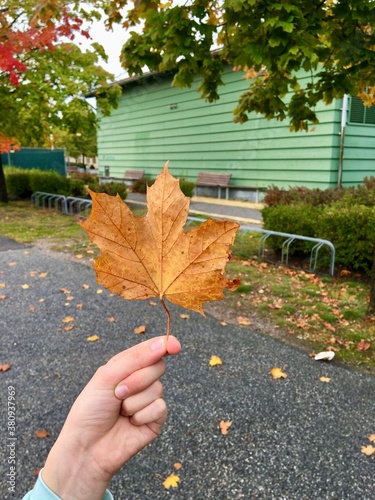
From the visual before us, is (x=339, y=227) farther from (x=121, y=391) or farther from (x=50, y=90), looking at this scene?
(x=50, y=90)

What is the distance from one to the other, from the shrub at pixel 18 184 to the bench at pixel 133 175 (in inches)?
218

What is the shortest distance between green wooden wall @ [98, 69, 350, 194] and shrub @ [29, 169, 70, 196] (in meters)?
5.36

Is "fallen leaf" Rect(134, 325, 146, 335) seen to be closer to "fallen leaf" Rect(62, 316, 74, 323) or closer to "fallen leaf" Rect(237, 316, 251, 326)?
"fallen leaf" Rect(62, 316, 74, 323)

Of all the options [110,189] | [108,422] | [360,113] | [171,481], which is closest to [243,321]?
[171,481]

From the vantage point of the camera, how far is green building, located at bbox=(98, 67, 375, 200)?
12.1 metres

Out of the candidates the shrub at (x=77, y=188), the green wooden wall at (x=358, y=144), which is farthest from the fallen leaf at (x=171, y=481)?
the shrub at (x=77, y=188)

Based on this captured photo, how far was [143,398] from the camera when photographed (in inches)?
41.9

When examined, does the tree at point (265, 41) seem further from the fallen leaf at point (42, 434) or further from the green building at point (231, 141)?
the green building at point (231, 141)

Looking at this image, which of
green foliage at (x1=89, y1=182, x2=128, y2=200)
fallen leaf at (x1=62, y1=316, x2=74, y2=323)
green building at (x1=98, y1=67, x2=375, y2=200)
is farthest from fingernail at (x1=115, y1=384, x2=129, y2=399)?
green foliage at (x1=89, y1=182, x2=128, y2=200)

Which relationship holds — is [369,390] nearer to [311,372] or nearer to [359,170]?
[311,372]

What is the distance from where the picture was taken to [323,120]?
466 inches

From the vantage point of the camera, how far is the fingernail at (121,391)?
1029 millimetres

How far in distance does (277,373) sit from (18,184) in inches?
619

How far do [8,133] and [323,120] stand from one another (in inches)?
393
